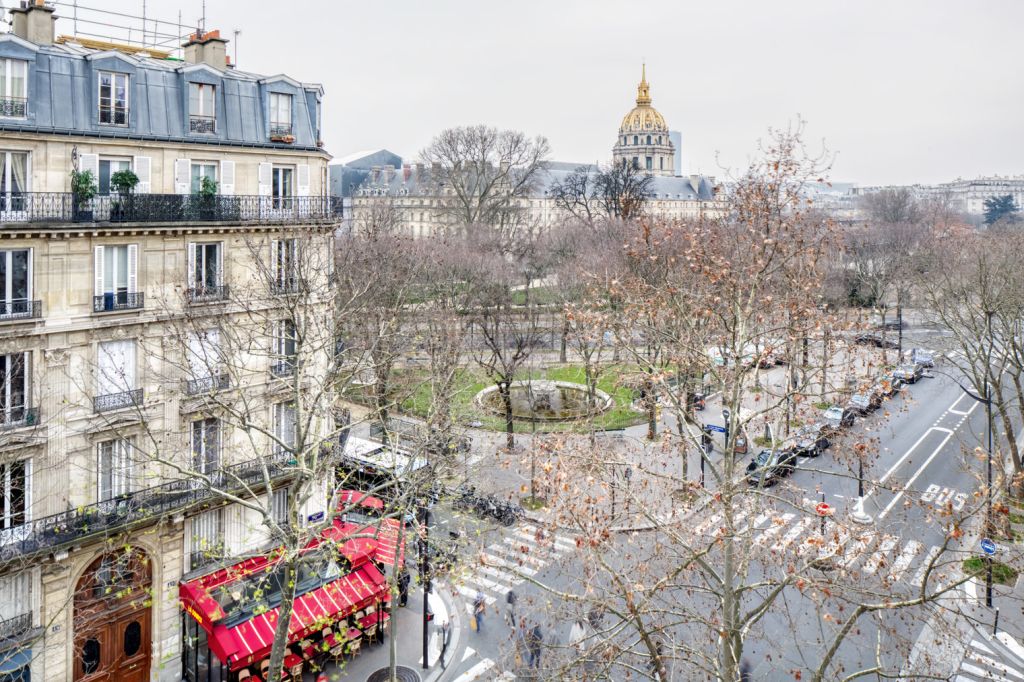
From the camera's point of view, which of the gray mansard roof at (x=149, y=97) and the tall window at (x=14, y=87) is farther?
the gray mansard roof at (x=149, y=97)

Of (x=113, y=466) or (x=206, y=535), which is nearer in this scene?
(x=113, y=466)

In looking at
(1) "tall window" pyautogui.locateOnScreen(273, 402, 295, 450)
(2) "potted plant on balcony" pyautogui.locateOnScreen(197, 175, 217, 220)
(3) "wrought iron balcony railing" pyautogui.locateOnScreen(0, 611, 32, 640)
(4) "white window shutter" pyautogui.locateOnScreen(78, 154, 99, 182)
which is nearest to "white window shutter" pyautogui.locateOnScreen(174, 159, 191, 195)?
(2) "potted plant on balcony" pyautogui.locateOnScreen(197, 175, 217, 220)

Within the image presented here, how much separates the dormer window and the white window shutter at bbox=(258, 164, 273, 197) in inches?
62.5

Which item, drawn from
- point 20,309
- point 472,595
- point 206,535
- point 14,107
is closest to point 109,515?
point 206,535

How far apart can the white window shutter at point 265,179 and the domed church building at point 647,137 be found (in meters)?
160

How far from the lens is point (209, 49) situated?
22469mm

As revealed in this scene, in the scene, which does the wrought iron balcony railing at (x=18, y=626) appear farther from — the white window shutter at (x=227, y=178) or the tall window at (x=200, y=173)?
the white window shutter at (x=227, y=178)

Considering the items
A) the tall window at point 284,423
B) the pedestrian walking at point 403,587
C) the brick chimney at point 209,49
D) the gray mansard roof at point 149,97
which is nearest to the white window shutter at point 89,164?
the gray mansard roof at point 149,97

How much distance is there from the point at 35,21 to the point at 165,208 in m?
5.51

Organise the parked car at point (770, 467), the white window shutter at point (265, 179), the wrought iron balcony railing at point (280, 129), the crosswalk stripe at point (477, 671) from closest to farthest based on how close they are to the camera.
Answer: the parked car at point (770, 467), the crosswalk stripe at point (477, 671), the white window shutter at point (265, 179), the wrought iron balcony railing at point (280, 129)

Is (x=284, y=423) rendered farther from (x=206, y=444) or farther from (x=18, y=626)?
(x=18, y=626)

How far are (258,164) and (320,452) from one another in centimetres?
862

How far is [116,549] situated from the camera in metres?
17.3

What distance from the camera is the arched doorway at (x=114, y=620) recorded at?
1689 centimetres
